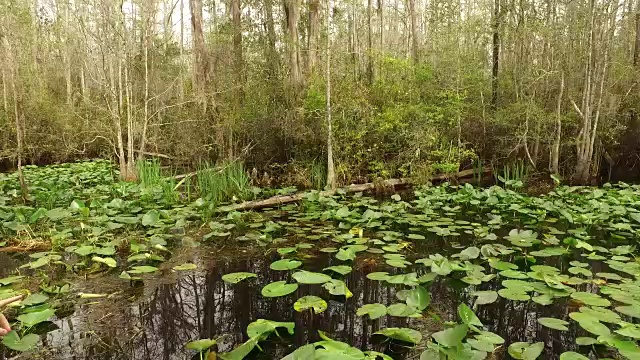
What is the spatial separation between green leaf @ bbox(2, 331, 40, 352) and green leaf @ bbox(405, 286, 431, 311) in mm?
1909

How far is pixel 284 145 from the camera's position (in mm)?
8508

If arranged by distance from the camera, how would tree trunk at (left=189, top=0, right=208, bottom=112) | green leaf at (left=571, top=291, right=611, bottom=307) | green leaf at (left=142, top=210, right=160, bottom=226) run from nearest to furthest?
green leaf at (left=571, top=291, right=611, bottom=307)
green leaf at (left=142, top=210, right=160, bottom=226)
tree trunk at (left=189, top=0, right=208, bottom=112)

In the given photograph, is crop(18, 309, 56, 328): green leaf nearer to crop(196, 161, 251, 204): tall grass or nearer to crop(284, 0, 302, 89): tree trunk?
crop(196, 161, 251, 204): tall grass

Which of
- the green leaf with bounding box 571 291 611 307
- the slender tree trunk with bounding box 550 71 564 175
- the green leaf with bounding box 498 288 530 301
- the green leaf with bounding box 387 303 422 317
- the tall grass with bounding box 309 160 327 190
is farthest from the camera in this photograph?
the slender tree trunk with bounding box 550 71 564 175

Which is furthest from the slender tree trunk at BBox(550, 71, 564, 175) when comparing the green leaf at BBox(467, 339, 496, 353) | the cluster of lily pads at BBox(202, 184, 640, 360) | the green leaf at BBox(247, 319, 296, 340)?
the green leaf at BBox(247, 319, 296, 340)

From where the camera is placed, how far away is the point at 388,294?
2.84 m

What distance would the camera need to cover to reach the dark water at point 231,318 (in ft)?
7.01

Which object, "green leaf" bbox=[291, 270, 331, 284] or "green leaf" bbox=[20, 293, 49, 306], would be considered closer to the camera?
"green leaf" bbox=[20, 293, 49, 306]

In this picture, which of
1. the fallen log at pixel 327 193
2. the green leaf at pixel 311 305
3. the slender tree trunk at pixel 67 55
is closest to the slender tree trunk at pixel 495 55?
the fallen log at pixel 327 193

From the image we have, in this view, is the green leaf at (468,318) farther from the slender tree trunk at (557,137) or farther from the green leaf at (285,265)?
the slender tree trunk at (557,137)

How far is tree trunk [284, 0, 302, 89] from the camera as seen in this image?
8320mm

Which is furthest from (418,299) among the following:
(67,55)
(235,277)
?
(67,55)

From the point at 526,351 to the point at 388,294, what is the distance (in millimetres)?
1047

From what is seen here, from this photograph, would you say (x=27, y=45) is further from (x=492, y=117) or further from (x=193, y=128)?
(x=492, y=117)
